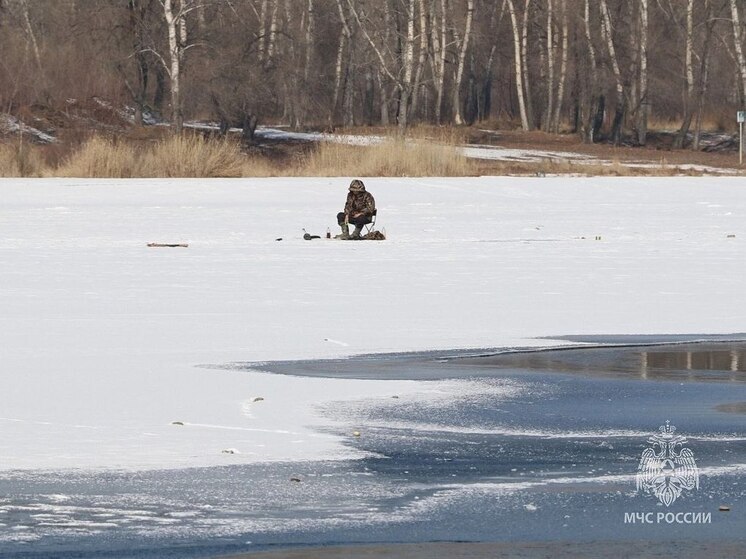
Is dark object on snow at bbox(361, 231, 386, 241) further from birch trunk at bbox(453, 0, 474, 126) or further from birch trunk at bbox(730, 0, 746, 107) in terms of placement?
birch trunk at bbox(453, 0, 474, 126)

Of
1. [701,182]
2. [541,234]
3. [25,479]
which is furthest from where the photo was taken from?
[701,182]

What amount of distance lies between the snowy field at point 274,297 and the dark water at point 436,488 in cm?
38

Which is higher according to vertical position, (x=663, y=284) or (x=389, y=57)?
(x=389, y=57)

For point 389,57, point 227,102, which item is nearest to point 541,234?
point 227,102

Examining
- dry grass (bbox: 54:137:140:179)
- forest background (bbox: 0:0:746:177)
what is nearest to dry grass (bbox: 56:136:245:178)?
dry grass (bbox: 54:137:140:179)

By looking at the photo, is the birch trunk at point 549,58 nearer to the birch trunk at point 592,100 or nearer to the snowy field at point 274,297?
the birch trunk at point 592,100

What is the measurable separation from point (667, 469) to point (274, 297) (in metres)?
7.87

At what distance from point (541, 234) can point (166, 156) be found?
1627cm

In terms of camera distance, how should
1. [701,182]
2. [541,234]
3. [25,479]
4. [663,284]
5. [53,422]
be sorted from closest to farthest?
[25,479]
[53,422]
[663,284]
[541,234]
[701,182]

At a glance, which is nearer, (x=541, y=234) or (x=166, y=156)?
(x=541, y=234)

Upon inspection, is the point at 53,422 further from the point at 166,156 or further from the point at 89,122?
the point at 89,122

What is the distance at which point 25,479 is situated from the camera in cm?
679

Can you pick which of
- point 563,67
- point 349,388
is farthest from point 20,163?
point 563,67

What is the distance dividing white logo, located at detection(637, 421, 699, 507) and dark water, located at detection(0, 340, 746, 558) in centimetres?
5
